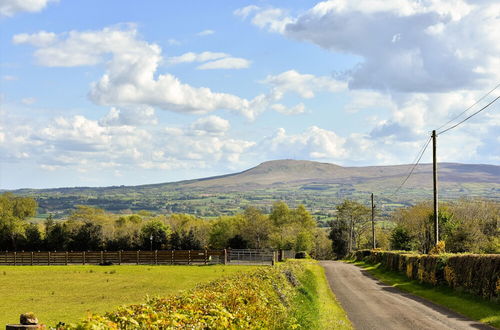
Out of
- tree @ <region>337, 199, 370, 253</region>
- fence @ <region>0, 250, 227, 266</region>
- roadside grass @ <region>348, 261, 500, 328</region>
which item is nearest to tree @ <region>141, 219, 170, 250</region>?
fence @ <region>0, 250, 227, 266</region>

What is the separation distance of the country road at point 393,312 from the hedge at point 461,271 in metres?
2.13

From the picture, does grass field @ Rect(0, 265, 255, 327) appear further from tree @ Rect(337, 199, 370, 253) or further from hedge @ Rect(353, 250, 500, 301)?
tree @ Rect(337, 199, 370, 253)

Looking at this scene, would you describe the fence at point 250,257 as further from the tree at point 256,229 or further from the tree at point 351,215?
the tree at point 351,215

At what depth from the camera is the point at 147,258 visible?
71125 millimetres

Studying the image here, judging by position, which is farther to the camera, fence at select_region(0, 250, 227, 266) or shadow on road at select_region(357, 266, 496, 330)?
fence at select_region(0, 250, 227, 266)

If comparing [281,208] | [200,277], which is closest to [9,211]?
[281,208]

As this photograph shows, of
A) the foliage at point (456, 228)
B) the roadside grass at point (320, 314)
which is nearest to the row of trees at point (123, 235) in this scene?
the foliage at point (456, 228)

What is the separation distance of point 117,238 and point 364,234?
64.9 m

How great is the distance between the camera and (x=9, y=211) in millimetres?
106250

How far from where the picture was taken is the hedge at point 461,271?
80.1 feet

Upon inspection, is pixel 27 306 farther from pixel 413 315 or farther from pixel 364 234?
pixel 364 234

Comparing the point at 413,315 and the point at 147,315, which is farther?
the point at 413,315

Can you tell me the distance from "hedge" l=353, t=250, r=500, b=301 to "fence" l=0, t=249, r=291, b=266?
2918 centimetres

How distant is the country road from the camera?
19739 millimetres
